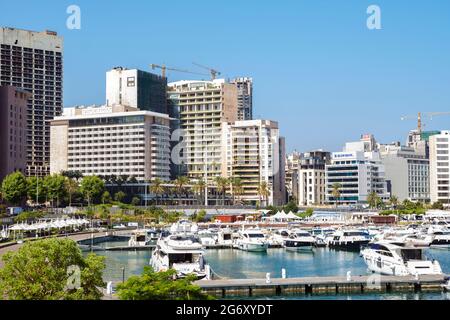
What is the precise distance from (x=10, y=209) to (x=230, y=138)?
34.0 meters

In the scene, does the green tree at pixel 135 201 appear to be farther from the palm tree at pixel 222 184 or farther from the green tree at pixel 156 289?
the green tree at pixel 156 289

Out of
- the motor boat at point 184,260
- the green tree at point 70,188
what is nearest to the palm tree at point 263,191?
the green tree at point 70,188

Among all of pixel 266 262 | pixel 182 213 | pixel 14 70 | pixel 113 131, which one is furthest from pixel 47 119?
pixel 266 262

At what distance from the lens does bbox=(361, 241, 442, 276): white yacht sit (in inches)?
747

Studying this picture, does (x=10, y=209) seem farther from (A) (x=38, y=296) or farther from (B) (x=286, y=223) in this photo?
(A) (x=38, y=296)

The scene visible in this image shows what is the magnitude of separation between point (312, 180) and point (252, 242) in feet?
162

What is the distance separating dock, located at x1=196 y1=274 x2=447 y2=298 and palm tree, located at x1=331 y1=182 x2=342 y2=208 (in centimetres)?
5349

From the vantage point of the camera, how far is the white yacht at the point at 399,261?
19.0m

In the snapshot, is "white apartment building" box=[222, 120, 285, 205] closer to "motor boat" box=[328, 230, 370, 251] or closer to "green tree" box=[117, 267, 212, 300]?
"motor boat" box=[328, 230, 370, 251]

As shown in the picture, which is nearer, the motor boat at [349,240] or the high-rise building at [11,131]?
the motor boat at [349,240]

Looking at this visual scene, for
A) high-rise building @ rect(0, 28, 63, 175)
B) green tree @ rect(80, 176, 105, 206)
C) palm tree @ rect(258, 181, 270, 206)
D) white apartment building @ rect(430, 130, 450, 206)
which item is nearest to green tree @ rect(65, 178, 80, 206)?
green tree @ rect(80, 176, 105, 206)

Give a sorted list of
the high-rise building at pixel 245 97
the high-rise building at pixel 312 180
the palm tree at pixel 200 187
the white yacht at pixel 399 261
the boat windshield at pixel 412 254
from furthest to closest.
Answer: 1. the high-rise building at pixel 245 97
2. the high-rise building at pixel 312 180
3. the palm tree at pixel 200 187
4. the boat windshield at pixel 412 254
5. the white yacht at pixel 399 261

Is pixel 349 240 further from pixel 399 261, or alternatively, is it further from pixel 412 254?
pixel 399 261

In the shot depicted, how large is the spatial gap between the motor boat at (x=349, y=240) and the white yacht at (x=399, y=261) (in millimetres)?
9152
